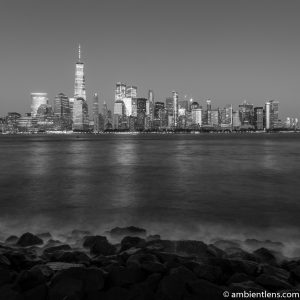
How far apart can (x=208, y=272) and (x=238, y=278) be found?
0.50m

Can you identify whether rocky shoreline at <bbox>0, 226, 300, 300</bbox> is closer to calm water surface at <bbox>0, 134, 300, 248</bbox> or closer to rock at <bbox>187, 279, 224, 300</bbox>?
rock at <bbox>187, 279, 224, 300</bbox>

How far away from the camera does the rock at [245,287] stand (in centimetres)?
566

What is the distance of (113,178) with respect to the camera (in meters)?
24.5

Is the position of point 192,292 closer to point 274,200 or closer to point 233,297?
point 233,297

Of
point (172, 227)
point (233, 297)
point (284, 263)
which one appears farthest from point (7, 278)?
point (172, 227)

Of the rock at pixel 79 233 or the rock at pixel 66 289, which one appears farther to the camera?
the rock at pixel 79 233

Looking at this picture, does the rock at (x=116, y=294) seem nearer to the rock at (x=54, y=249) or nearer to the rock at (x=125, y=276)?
the rock at (x=125, y=276)

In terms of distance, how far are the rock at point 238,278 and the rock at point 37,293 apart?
283cm

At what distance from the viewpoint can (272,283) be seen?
604 centimetres

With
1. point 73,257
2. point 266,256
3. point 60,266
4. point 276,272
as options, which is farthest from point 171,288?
point 266,256

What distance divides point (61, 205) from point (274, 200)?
869 centimetres

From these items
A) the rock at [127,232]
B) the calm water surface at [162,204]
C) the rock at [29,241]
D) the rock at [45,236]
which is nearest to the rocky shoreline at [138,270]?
the rock at [29,241]

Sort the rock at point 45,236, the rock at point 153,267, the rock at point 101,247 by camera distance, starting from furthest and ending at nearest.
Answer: the rock at point 45,236
the rock at point 101,247
the rock at point 153,267

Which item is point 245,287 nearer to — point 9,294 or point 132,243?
point 132,243
